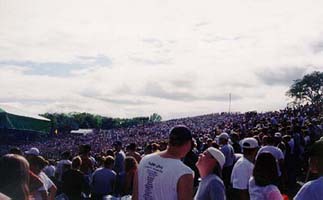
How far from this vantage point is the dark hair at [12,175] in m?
3.17

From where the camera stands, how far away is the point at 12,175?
3.19 meters

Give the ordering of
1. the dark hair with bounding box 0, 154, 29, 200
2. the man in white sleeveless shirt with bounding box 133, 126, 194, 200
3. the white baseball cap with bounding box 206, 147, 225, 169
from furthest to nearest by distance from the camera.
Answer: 1. the white baseball cap with bounding box 206, 147, 225, 169
2. the man in white sleeveless shirt with bounding box 133, 126, 194, 200
3. the dark hair with bounding box 0, 154, 29, 200

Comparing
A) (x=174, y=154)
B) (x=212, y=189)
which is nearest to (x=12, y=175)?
(x=174, y=154)

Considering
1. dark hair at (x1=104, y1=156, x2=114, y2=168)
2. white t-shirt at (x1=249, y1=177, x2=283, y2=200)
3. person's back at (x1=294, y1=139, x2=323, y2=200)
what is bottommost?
dark hair at (x1=104, y1=156, x2=114, y2=168)

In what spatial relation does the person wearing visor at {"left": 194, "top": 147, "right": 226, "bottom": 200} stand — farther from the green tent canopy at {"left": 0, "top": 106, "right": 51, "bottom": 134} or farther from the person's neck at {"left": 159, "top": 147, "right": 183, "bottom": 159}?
the green tent canopy at {"left": 0, "top": 106, "right": 51, "bottom": 134}

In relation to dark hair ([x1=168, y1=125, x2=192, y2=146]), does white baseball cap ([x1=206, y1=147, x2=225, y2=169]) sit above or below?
below

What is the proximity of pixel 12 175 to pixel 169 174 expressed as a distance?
1383 mm

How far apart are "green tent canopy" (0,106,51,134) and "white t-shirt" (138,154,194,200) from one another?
12.6m

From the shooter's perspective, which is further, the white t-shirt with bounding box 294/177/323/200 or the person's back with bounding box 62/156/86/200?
the person's back with bounding box 62/156/86/200

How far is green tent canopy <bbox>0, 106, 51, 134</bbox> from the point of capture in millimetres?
16188

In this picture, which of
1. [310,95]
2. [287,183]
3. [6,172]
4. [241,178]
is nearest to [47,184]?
[241,178]

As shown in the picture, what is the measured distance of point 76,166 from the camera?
8492 millimetres

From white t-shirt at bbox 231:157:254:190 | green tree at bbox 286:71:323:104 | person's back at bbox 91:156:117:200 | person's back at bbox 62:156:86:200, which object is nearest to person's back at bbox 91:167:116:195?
person's back at bbox 91:156:117:200

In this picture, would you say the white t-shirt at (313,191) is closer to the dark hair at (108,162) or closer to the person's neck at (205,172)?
the person's neck at (205,172)
